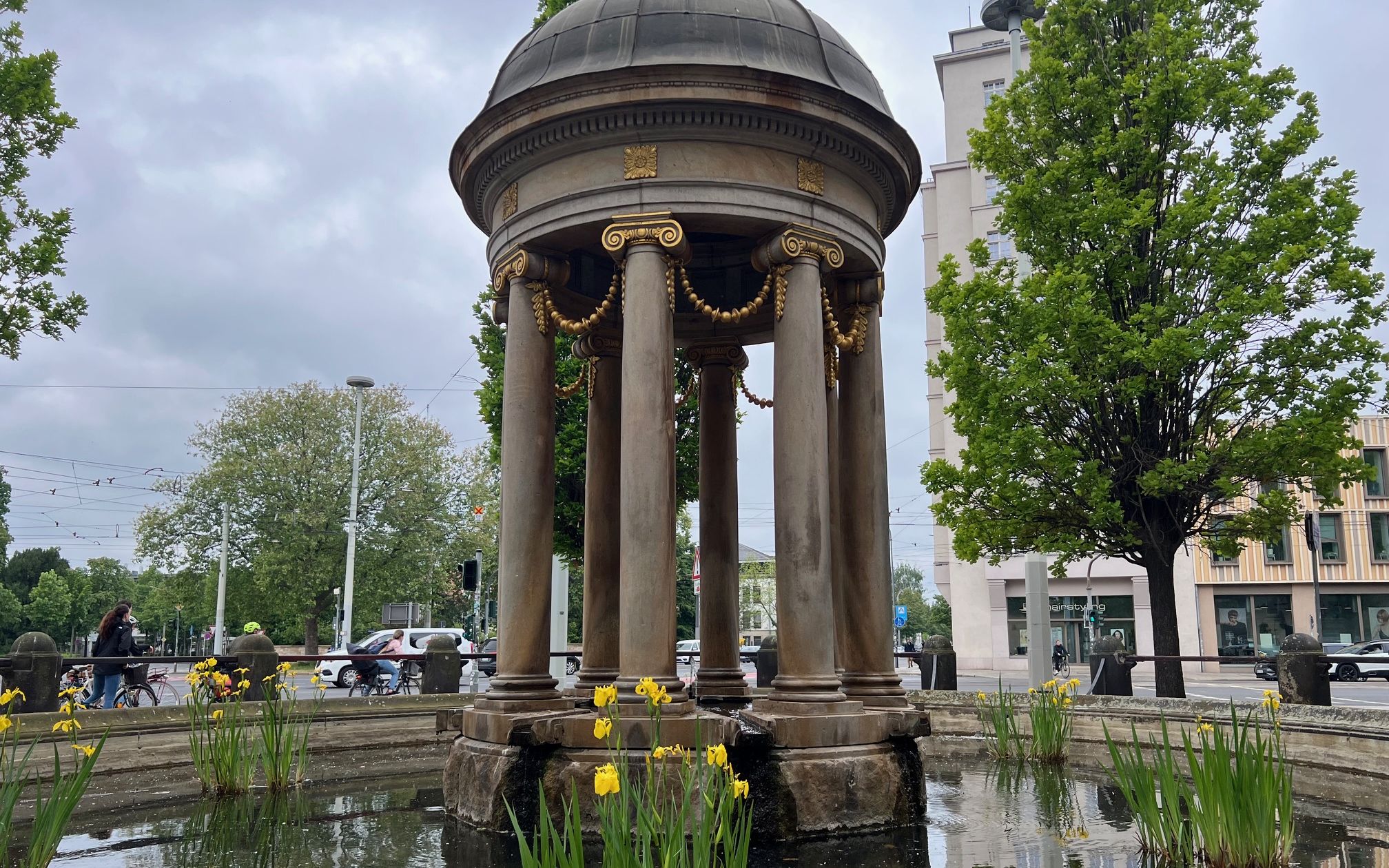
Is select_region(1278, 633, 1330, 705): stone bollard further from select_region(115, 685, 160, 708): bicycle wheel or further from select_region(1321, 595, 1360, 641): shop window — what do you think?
select_region(1321, 595, 1360, 641): shop window

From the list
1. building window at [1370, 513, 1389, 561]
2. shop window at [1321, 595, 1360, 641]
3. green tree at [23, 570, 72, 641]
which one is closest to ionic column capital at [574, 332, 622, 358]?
shop window at [1321, 595, 1360, 641]

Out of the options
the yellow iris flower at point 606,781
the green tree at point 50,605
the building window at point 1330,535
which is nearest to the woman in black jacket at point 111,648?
the yellow iris flower at point 606,781

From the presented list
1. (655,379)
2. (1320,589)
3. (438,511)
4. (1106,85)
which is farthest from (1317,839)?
(1320,589)

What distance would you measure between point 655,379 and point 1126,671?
36.6 feet

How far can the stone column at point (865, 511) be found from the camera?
10461mm

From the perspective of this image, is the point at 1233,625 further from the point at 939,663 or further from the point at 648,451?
the point at 648,451

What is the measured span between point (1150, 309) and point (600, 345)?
9.87 m

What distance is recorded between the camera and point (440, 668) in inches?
630

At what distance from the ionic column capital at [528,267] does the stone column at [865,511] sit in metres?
3.03

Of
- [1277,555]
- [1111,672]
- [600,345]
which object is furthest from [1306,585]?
[600,345]

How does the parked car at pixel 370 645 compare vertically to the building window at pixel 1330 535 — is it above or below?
below

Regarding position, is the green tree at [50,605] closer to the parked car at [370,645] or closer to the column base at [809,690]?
the parked car at [370,645]

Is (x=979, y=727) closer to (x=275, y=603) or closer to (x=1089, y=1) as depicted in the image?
(x=1089, y=1)

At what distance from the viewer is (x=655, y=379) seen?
9.11 metres
